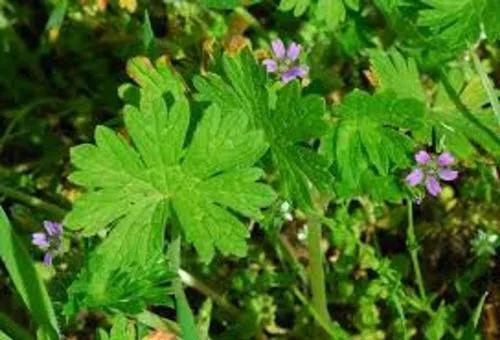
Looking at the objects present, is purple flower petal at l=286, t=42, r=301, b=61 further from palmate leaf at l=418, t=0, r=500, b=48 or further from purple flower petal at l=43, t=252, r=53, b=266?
purple flower petal at l=43, t=252, r=53, b=266

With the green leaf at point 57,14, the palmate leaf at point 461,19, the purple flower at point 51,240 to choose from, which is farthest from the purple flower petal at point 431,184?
the green leaf at point 57,14

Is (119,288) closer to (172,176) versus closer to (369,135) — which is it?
(172,176)

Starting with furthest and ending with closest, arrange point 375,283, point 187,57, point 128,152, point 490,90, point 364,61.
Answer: point 364,61, point 187,57, point 375,283, point 490,90, point 128,152

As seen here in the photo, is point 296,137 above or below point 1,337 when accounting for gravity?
above

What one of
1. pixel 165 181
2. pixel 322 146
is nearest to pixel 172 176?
pixel 165 181

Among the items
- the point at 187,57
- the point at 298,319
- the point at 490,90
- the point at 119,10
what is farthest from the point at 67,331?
the point at 490,90

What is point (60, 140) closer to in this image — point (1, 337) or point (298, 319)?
point (298, 319)

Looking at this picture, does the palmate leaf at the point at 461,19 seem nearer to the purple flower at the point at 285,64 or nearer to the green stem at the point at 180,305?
the purple flower at the point at 285,64
